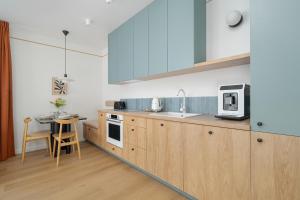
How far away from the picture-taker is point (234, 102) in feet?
4.83

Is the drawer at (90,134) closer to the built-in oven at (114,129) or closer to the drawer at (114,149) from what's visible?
the drawer at (114,149)

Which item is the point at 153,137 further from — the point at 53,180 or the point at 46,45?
the point at 46,45

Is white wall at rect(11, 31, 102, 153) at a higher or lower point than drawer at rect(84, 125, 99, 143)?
higher

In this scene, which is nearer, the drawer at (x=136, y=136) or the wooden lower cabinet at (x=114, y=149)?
the drawer at (x=136, y=136)

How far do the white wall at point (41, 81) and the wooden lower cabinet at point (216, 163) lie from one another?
131 inches

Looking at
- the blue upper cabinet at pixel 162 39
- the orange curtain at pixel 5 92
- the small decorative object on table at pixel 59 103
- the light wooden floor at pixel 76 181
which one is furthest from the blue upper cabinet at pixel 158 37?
the orange curtain at pixel 5 92

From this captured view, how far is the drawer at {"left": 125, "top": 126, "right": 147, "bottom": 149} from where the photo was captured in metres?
2.20

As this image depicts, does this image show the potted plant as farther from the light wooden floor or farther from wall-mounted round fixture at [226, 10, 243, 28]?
wall-mounted round fixture at [226, 10, 243, 28]

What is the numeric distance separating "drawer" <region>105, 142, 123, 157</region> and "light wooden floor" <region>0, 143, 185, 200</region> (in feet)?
0.50

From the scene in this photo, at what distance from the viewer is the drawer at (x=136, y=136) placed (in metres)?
2.20

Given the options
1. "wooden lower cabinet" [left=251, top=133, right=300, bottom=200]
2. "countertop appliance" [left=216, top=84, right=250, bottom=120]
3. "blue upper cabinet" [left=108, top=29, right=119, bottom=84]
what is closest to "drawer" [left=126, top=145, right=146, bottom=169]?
"countertop appliance" [left=216, top=84, right=250, bottom=120]

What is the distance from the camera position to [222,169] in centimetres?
136

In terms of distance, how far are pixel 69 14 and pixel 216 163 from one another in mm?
3119

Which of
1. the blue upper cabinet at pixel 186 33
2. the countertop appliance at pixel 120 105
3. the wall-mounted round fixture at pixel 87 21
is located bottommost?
the countertop appliance at pixel 120 105
